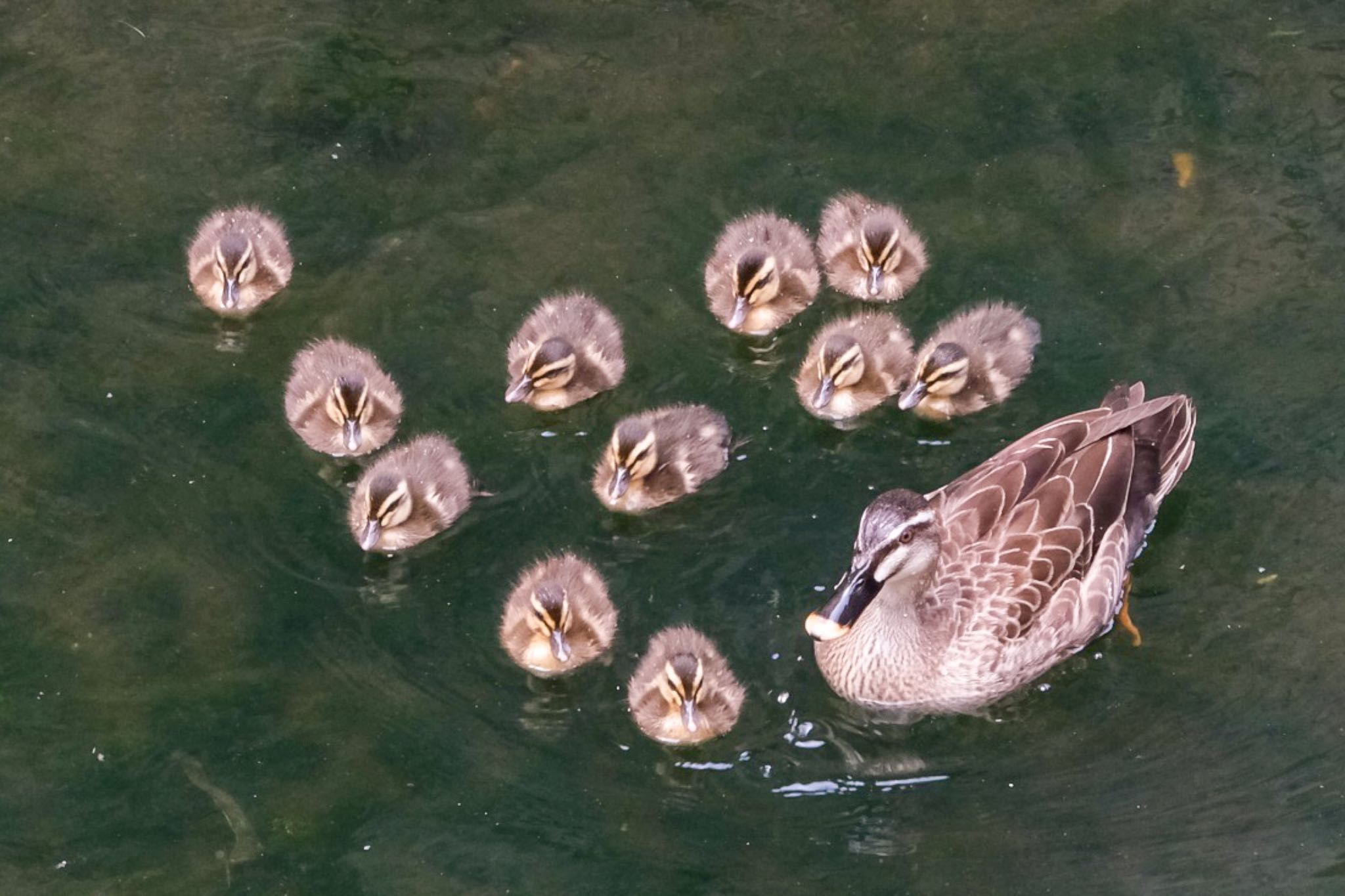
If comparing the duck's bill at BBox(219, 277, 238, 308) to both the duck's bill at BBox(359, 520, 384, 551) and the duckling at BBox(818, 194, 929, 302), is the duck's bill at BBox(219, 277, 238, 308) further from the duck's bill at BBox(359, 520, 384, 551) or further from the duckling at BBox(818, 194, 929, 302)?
the duckling at BBox(818, 194, 929, 302)

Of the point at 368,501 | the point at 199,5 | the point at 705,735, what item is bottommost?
the point at 705,735

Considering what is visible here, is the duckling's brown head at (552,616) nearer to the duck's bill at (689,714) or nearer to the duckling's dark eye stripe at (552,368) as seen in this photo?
the duck's bill at (689,714)

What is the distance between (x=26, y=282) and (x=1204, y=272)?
177 inches

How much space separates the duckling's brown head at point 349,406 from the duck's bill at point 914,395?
1907 mm

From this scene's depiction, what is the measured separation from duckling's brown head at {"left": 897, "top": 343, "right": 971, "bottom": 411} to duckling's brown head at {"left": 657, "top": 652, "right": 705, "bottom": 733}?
150 centimetres

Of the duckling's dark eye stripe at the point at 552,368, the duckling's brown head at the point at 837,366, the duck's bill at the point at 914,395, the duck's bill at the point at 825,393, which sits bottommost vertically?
the duck's bill at the point at 914,395

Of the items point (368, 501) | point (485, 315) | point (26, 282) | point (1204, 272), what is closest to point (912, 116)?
point (1204, 272)

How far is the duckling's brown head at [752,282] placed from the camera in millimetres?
6582

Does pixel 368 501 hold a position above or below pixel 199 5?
below

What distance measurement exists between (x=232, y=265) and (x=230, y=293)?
107mm

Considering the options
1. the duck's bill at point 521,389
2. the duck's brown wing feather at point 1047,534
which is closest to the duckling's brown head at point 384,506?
the duck's bill at point 521,389

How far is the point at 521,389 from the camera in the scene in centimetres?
636

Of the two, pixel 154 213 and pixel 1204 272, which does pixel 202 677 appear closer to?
pixel 154 213

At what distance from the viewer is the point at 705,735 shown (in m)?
5.52
